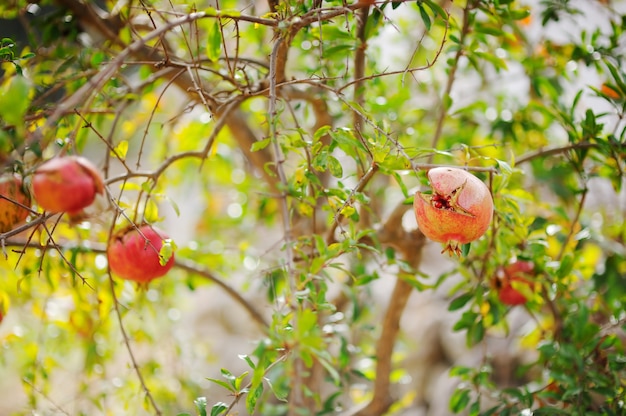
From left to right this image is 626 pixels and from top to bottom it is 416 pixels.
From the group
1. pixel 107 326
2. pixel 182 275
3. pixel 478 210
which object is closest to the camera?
pixel 478 210

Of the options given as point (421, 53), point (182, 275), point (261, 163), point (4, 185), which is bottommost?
point (4, 185)

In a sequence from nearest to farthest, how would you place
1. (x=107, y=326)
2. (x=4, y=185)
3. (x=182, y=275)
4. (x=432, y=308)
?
(x=4, y=185) < (x=107, y=326) < (x=182, y=275) < (x=432, y=308)

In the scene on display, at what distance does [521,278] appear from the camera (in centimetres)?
107

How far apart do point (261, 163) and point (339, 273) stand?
0.57 metres

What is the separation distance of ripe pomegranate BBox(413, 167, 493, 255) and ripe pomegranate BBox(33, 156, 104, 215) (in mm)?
387

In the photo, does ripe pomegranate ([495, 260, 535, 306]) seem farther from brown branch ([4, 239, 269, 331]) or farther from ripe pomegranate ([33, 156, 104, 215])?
ripe pomegranate ([33, 156, 104, 215])

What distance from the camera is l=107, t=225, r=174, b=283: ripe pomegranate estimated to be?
819mm

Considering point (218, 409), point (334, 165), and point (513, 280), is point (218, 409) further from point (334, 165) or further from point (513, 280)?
point (513, 280)

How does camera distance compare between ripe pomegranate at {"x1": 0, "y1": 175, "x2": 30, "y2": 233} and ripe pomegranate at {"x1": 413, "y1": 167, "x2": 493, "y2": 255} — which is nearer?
ripe pomegranate at {"x1": 413, "y1": 167, "x2": 493, "y2": 255}

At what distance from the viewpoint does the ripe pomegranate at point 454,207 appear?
2.25ft

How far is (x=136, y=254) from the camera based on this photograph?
32.1 inches

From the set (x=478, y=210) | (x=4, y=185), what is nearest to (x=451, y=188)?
(x=478, y=210)

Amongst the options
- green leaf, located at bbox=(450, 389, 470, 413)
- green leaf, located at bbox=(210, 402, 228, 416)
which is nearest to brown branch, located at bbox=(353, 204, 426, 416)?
green leaf, located at bbox=(450, 389, 470, 413)

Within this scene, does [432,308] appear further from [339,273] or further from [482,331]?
[482,331]
